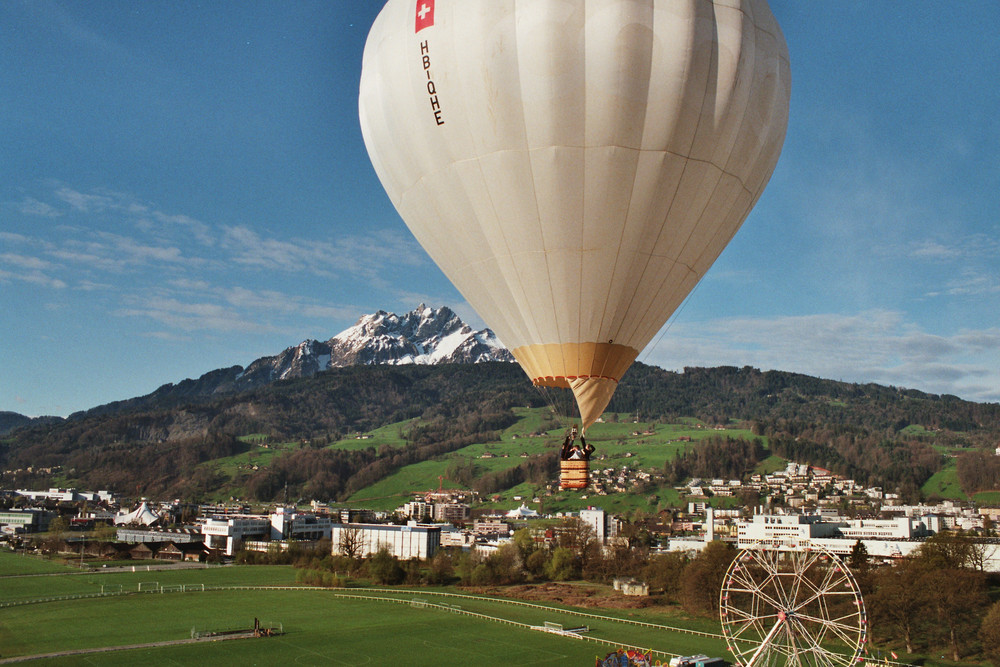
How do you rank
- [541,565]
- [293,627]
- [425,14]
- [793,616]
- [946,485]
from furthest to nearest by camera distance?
[946,485] < [541,565] < [293,627] < [793,616] < [425,14]

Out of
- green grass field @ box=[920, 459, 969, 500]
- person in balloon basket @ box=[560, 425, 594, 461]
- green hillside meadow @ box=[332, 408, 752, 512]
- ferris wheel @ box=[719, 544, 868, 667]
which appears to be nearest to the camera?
person in balloon basket @ box=[560, 425, 594, 461]

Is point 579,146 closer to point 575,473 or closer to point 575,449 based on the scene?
point 575,449

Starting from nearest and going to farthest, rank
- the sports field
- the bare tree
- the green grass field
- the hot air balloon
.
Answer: the hot air balloon, the sports field, the bare tree, the green grass field

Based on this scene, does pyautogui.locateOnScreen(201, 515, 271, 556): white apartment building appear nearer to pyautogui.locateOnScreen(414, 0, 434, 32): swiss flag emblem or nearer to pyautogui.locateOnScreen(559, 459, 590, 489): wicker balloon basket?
pyautogui.locateOnScreen(559, 459, 590, 489): wicker balloon basket

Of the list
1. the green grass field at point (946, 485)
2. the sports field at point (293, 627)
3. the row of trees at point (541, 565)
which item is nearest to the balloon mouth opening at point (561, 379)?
the sports field at point (293, 627)

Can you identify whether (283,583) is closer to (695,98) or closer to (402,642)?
(402,642)

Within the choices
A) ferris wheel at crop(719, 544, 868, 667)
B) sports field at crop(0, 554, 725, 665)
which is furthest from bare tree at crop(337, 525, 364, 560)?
ferris wheel at crop(719, 544, 868, 667)

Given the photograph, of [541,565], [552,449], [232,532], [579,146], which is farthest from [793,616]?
[552,449]
